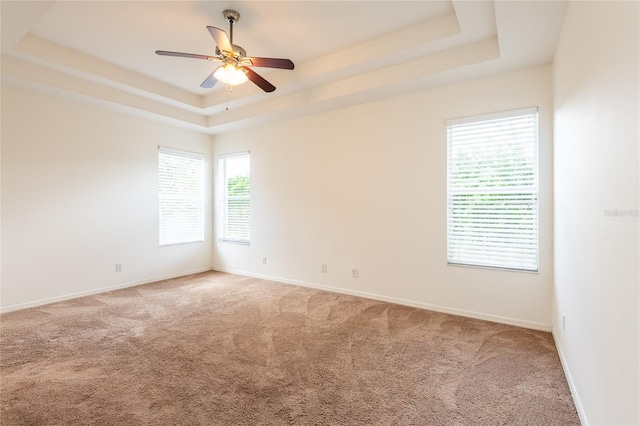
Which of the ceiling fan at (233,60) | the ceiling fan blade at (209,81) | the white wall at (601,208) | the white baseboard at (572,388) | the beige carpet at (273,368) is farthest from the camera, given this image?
the ceiling fan blade at (209,81)

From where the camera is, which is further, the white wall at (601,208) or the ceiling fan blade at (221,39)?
the ceiling fan blade at (221,39)

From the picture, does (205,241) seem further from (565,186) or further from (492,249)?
(565,186)

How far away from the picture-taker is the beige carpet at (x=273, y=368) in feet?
6.34

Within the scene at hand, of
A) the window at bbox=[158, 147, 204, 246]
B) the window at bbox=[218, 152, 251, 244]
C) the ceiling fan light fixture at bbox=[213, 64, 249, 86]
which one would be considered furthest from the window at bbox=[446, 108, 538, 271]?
the window at bbox=[158, 147, 204, 246]

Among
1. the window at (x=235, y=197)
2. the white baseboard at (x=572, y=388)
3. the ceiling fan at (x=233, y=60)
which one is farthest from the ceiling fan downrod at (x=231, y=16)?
the white baseboard at (x=572, y=388)

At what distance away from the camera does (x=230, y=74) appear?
298cm

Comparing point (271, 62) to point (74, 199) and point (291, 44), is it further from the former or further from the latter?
point (74, 199)

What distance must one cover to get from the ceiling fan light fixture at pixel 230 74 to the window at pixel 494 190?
Result: 242 centimetres

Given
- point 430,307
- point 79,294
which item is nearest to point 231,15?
point 430,307

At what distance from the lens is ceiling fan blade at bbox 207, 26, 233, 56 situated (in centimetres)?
241

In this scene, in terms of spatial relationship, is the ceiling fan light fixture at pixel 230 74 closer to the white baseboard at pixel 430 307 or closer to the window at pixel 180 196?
the window at pixel 180 196

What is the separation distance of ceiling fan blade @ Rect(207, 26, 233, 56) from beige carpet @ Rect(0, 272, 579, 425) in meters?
2.67

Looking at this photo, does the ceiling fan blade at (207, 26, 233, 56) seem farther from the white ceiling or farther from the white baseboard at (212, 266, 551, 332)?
the white baseboard at (212, 266, 551, 332)

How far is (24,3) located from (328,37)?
2581mm
